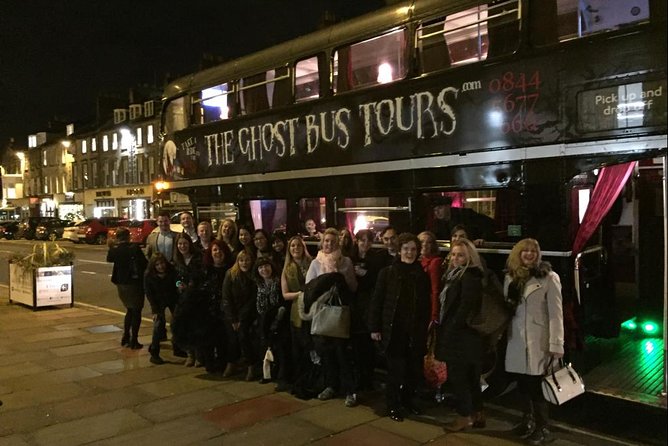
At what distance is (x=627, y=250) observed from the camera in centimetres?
750

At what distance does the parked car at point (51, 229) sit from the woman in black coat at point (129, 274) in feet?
109

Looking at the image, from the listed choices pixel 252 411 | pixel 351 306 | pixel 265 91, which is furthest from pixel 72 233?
pixel 351 306

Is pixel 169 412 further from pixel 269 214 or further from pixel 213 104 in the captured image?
pixel 213 104

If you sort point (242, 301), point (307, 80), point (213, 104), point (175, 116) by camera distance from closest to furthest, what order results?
point (242, 301) < point (307, 80) < point (213, 104) < point (175, 116)

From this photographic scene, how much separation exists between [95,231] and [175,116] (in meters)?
25.2

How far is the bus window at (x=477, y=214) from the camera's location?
19.2 ft

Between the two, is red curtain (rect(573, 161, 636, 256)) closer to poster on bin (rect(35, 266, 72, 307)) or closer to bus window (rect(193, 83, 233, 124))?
bus window (rect(193, 83, 233, 124))

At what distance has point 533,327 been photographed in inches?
198

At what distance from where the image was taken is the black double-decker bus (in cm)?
513

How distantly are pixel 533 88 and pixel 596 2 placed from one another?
0.88 meters

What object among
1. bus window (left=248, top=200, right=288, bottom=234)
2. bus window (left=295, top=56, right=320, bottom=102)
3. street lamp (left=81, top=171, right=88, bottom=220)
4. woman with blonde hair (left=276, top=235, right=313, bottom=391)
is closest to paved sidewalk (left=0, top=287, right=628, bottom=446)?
woman with blonde hair (left=276, top=235, right=313, bottom=391)

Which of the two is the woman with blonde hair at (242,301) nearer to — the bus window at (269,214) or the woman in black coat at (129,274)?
the bus window at (269,214)

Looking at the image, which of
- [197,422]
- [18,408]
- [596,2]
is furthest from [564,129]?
[18,408]

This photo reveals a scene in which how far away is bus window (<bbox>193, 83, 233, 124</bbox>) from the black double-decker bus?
0.06 m
